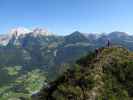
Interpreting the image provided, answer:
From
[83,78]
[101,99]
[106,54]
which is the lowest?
[101,99]

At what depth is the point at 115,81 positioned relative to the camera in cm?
7588

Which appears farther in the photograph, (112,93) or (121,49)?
(121,49)

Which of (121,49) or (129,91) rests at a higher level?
(121,49)

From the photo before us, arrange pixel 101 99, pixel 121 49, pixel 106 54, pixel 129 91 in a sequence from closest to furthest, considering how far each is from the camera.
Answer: pixel 101 99
pixel 129 91
pixel 106 54
pixel 121 49

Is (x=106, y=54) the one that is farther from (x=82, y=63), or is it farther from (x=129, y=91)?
(x=129, y=91)

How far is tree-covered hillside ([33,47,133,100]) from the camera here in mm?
69188

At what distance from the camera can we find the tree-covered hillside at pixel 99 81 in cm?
6919

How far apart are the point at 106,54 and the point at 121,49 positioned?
28.9 feet

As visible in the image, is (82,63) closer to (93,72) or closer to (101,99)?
(93,72)

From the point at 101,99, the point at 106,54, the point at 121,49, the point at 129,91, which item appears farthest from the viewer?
the point at 121,49

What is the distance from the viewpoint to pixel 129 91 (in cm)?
7394

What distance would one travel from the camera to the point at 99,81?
72.5m

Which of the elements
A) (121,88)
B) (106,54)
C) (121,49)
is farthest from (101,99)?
(121,49)

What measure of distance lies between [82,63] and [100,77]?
15874 mm
